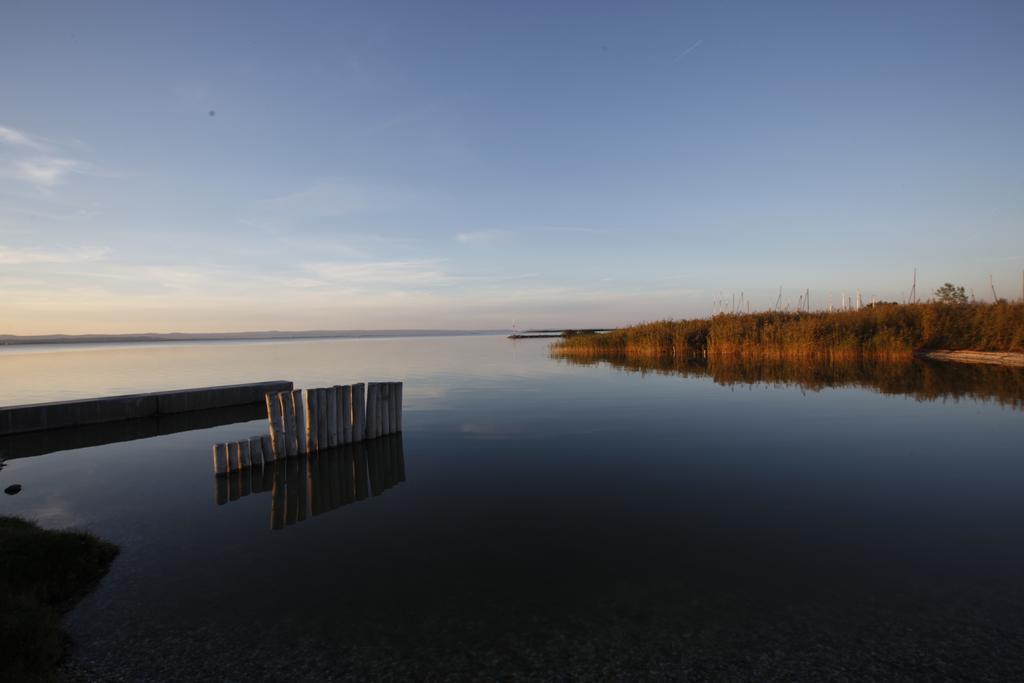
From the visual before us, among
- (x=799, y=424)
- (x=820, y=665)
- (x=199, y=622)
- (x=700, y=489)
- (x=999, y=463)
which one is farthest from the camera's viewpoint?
(x=799, y=424)

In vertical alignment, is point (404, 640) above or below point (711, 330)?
below

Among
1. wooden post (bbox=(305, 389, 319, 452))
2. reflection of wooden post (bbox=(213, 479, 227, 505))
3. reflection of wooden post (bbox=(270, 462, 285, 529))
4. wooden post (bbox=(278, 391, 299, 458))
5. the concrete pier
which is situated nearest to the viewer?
reflection of wooden post (bbox=(270, 462, 285, 529))

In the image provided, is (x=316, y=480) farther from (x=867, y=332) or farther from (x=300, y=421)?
(x=867, y=332)

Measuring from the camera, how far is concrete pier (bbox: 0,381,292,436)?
16.0 meters

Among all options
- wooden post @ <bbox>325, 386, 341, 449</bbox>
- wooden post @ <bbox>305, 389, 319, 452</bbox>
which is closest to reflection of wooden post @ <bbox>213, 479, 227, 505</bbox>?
wooden post @ <bbox>305, 389, 319, 452</bbox>

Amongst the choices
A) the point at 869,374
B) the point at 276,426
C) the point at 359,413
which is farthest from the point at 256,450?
the point at 869,374

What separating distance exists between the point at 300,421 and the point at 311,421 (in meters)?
0.29

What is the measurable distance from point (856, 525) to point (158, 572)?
32.7 ft

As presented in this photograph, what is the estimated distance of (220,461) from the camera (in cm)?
1119

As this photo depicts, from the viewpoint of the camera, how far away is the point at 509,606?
560cm

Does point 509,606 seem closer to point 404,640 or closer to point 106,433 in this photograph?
point 404,640

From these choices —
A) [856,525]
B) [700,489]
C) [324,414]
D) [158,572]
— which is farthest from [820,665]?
[324,414]

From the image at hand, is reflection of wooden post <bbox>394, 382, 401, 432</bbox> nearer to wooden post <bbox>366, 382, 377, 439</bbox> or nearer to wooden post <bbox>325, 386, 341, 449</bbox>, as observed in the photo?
wooden post <bbox>366, 382, 377, 439</bbox>

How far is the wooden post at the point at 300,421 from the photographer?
1262 cm
